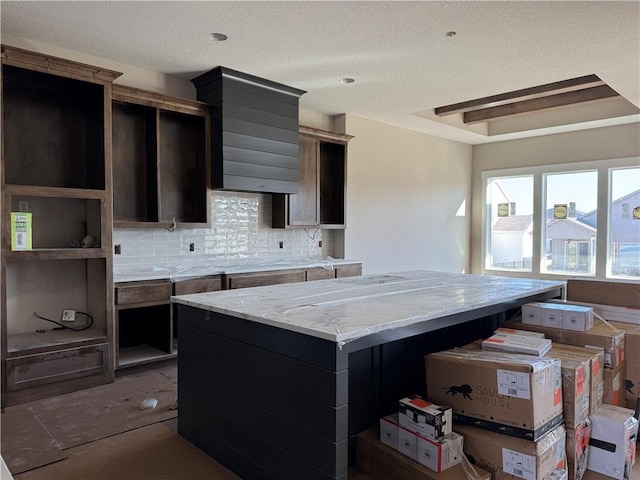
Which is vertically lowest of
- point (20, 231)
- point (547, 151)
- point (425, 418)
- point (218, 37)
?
point (425, 418)

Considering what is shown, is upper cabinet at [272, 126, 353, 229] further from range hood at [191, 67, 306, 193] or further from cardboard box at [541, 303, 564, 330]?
cardboard box at [541, 303, 564, 330]

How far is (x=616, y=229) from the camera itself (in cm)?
649

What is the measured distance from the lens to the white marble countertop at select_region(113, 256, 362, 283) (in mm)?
3830

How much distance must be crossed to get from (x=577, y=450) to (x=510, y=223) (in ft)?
19.4

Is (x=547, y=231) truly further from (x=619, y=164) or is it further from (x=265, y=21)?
(x=265, y=21)

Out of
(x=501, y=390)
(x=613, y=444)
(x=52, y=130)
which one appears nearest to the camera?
(x=501, y=390)

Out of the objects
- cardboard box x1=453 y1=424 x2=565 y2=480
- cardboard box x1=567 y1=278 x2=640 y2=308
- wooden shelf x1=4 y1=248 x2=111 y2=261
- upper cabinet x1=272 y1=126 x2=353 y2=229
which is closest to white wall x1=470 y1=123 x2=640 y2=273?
upper cabinet x1=272 y1=126 x2=353 y2=229

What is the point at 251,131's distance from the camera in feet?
14.8

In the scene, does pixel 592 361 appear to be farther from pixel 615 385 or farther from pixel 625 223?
pixel 625 223

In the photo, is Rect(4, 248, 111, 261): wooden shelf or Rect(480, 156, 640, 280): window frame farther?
Answer: Rect(480, 156, 640, 280): window frame

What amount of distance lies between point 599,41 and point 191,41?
128 inches

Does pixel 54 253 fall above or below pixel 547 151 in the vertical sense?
below

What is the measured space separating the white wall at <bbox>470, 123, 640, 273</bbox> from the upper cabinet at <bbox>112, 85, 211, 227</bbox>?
5.28 metres

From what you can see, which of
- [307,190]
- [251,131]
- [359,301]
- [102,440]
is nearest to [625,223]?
[307,190]
